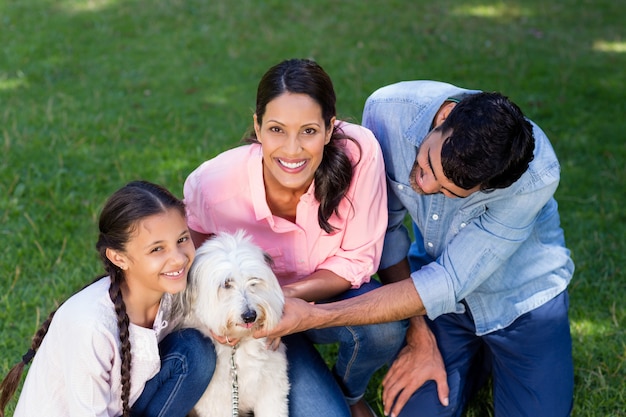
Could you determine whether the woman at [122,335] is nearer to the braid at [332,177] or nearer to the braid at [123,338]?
the braid at [123,338]

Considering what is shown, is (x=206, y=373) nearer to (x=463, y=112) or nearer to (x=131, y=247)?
(x=131, y=247)

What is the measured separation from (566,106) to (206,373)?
4.65 meters

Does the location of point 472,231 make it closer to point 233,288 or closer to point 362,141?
point 362,141

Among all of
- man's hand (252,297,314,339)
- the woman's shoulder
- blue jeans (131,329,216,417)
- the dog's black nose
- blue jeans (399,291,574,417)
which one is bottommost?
blue jeans (399,291,574,417)

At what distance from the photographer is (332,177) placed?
10.1ft

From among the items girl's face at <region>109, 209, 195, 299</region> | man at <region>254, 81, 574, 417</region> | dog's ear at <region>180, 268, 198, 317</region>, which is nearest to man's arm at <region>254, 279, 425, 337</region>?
man at <region>254, 81, 574, 417</region>

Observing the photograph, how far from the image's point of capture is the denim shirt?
3.07 metres

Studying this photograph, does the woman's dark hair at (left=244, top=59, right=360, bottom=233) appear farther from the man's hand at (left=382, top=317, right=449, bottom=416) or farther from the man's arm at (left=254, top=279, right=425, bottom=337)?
the man's hand at (left=382, top=317, right=449, bottom=416)

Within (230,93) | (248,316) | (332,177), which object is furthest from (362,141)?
(230,93)

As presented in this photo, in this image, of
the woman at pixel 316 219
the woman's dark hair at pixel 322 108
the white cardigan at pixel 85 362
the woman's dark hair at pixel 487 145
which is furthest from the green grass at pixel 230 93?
the woman's dark hair at pixel 487 145

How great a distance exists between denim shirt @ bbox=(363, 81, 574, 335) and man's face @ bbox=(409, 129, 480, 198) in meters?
0.23

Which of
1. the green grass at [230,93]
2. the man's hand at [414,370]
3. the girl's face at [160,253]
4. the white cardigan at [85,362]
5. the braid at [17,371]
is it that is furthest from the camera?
the green grass at [230,93]

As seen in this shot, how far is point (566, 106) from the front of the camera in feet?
21.0

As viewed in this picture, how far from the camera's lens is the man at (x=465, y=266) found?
9.25 feet
